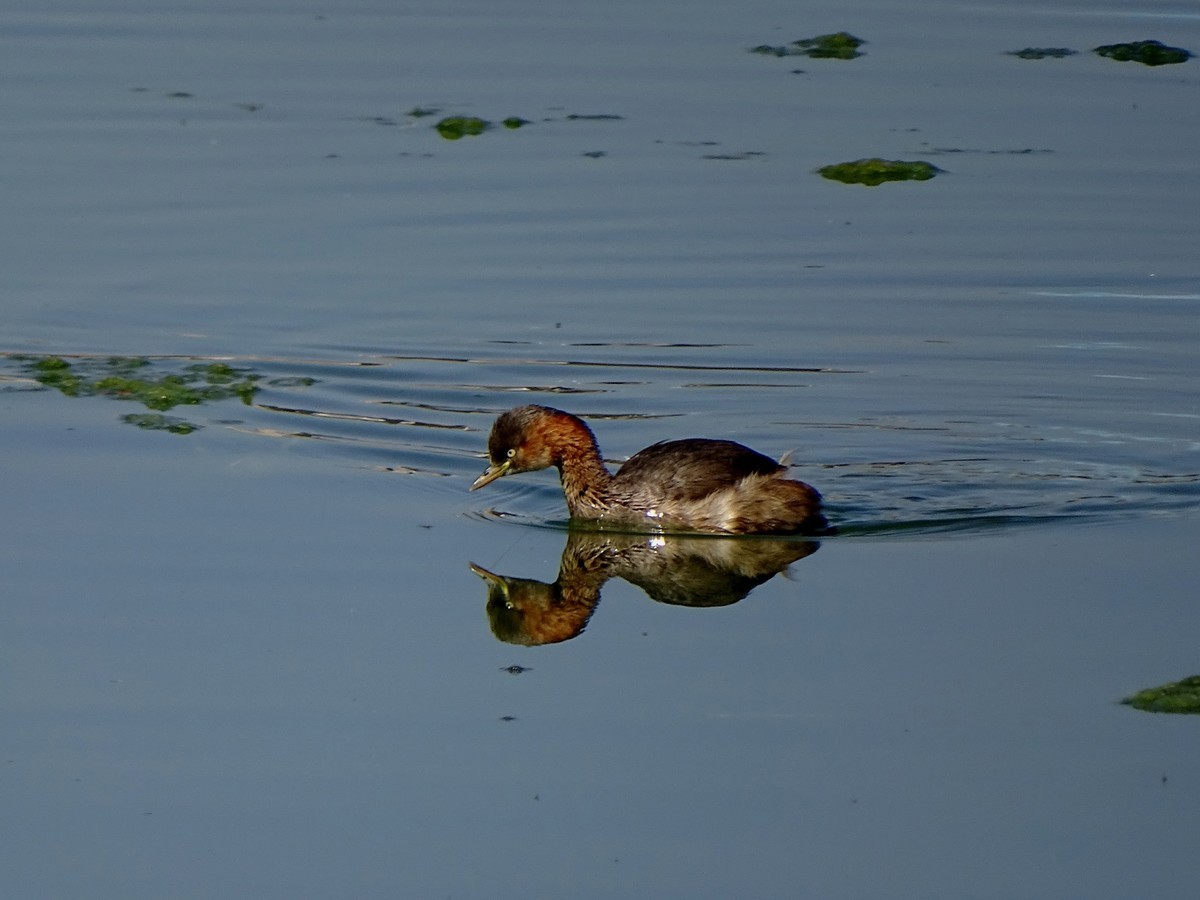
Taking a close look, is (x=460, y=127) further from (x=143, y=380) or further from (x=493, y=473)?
(x=493, y=473)

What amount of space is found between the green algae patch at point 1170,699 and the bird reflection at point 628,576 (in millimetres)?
2118

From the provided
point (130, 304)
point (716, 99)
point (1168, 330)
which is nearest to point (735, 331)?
point (1168, 330)

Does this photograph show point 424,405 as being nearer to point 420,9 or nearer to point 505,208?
point 505,208

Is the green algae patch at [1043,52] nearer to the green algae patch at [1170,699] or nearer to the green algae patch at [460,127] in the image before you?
the green algae patch at [460,127]

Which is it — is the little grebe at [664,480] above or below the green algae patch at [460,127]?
below

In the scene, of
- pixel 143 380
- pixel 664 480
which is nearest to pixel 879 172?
pixel 664 480

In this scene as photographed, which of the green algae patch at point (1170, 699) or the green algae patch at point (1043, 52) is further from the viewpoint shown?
the green algae patch at point (1043, 52)

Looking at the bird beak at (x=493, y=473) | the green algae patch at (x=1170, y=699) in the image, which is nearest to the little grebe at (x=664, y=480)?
the bird beak at (x=493, y=473)

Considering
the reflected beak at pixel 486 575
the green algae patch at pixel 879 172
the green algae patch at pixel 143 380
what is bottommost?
the reflected beak at pixel 486 575

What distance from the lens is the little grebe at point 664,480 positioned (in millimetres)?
10289

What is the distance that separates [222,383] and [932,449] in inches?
166

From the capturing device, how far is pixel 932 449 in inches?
451

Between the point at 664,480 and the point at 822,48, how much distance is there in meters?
9.46

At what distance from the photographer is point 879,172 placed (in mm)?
15750
